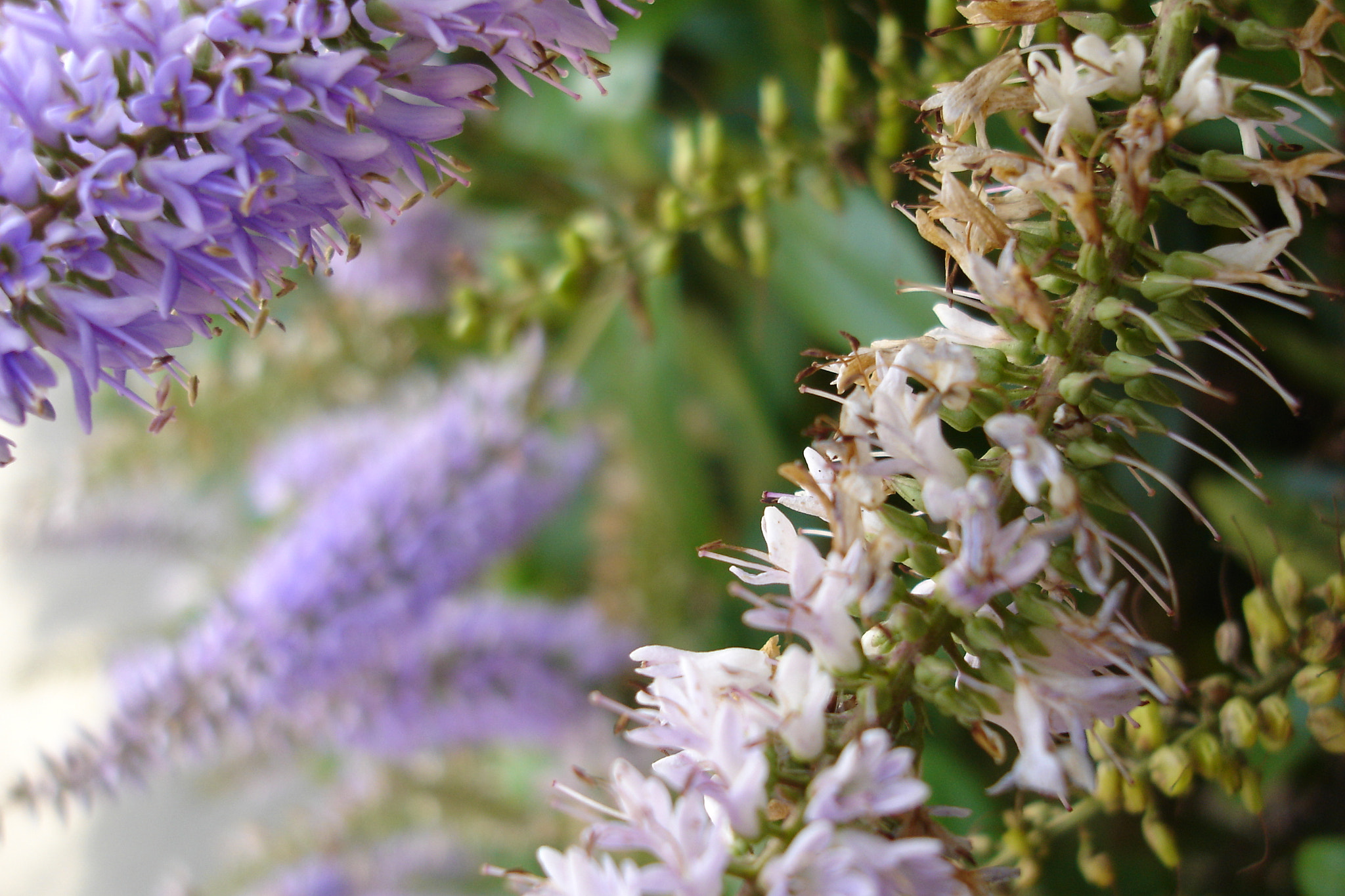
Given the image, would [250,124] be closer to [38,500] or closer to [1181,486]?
[1181,486]

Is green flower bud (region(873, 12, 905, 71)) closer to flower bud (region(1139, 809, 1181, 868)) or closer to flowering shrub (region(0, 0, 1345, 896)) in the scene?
flowering shrub (region(0, 0, 1345, 896))

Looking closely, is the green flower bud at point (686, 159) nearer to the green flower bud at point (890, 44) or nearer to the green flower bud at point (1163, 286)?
the green flower bud at point (890, 44)

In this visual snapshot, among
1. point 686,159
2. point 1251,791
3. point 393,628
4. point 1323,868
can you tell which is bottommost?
point 393,628

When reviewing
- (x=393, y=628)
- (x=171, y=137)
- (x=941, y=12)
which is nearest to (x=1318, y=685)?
(x=941, y=12)

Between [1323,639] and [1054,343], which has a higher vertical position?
[1054,343]

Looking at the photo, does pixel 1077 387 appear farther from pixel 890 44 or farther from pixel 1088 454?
pixel 890 44

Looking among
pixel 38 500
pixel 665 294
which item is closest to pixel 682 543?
pixel 665 294
